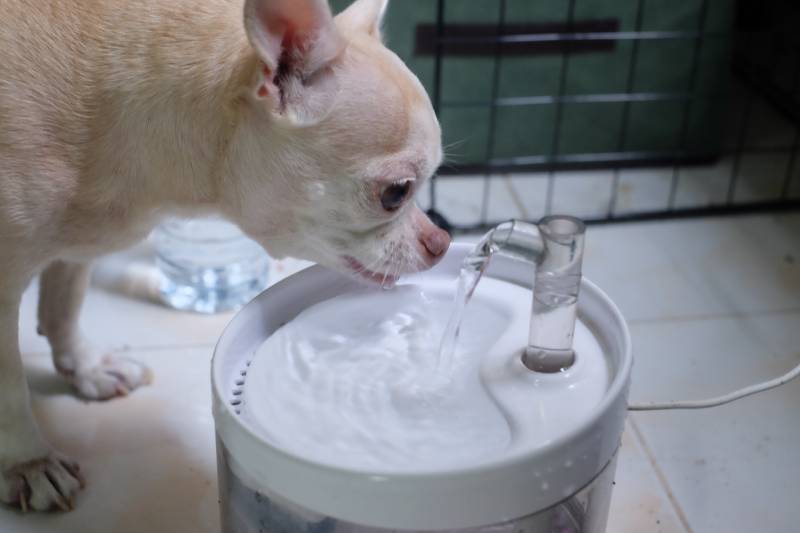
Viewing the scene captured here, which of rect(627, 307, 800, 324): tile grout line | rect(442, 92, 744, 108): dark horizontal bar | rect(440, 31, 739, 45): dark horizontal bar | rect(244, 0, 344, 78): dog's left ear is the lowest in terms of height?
rect(627, 307, 800, 324): tile grout line

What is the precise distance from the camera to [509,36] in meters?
1.82

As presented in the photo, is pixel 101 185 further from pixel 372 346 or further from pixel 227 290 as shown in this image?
pixel 227 290

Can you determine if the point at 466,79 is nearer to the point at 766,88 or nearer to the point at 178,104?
the point at 766,88

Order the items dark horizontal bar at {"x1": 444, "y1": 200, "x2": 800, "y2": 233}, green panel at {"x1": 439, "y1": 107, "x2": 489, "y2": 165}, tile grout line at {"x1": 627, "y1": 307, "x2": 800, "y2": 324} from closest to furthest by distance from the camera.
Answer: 1. tile grout line at {"x1": 627, "y1": 307, "x2": 800, "y2": 324}
2. dark horizontal bar at {"x1": 444, "y1": 200, "x2": 800, "y2": 233}
3. green panel at {"x1": 439, "y1": 107, "x2": 489, "y2": 165}

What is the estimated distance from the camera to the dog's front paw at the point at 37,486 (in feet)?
3.80

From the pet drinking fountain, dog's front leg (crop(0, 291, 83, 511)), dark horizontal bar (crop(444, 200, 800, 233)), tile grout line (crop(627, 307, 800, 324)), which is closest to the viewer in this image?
the pet drinking fountain

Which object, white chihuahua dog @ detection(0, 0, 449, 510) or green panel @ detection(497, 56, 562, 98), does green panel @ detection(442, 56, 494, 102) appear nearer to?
green panel @ detection(497, 56, 562, 98)

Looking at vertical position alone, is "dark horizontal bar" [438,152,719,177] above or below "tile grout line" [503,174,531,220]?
above

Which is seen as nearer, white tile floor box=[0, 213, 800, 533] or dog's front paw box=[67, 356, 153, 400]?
white tile floor box=[0, 213, 800, 533]

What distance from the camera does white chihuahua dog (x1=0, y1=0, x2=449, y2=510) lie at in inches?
37.7

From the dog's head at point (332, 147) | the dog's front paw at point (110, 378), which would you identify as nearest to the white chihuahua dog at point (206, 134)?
the dog's head at point (332, 147)

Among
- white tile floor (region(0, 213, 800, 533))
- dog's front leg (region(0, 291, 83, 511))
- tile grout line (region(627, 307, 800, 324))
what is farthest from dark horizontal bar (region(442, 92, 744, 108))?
dog's front leg (region(0, 291, 83, 511))

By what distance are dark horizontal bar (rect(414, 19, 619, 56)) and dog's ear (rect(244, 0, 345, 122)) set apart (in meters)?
0.90

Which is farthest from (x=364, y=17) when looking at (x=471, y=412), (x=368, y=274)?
(x=471, y=412)
